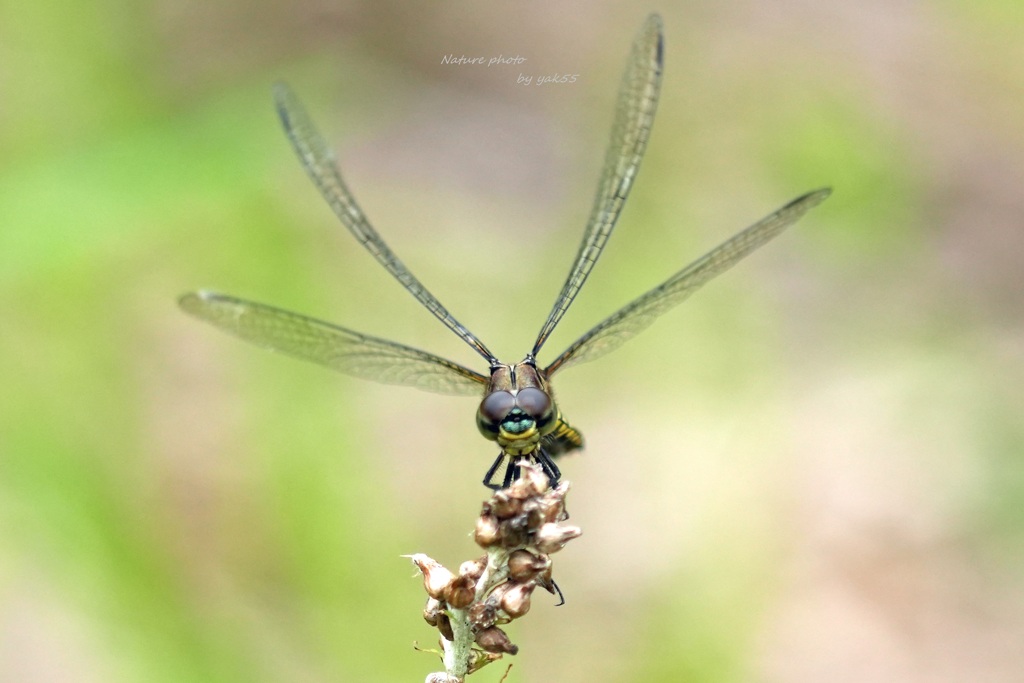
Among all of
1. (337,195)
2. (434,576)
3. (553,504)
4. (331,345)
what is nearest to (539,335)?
(331,345)

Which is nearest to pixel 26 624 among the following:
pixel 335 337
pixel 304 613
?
pixel 304 613

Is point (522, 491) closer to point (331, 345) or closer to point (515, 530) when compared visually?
point (515, 530)

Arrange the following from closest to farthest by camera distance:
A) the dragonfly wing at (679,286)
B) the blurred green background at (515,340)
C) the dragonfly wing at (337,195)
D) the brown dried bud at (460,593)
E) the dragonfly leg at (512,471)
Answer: the brown dried bud at (460,593), the dragonfly leg at (512,471), the dragonfly wing at (679,286), the dragonfly wing at (337,195), the blurred green background at (515,340)

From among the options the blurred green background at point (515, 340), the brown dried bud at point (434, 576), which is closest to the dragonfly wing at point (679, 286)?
the brown dried bud at point (434, 576)

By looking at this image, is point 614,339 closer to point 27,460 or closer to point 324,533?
point 324,533

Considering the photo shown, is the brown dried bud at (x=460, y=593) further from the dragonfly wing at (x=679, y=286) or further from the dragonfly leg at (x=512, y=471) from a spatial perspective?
the dragonfly wing at (x=679, y=286)

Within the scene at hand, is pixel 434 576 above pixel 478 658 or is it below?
above
